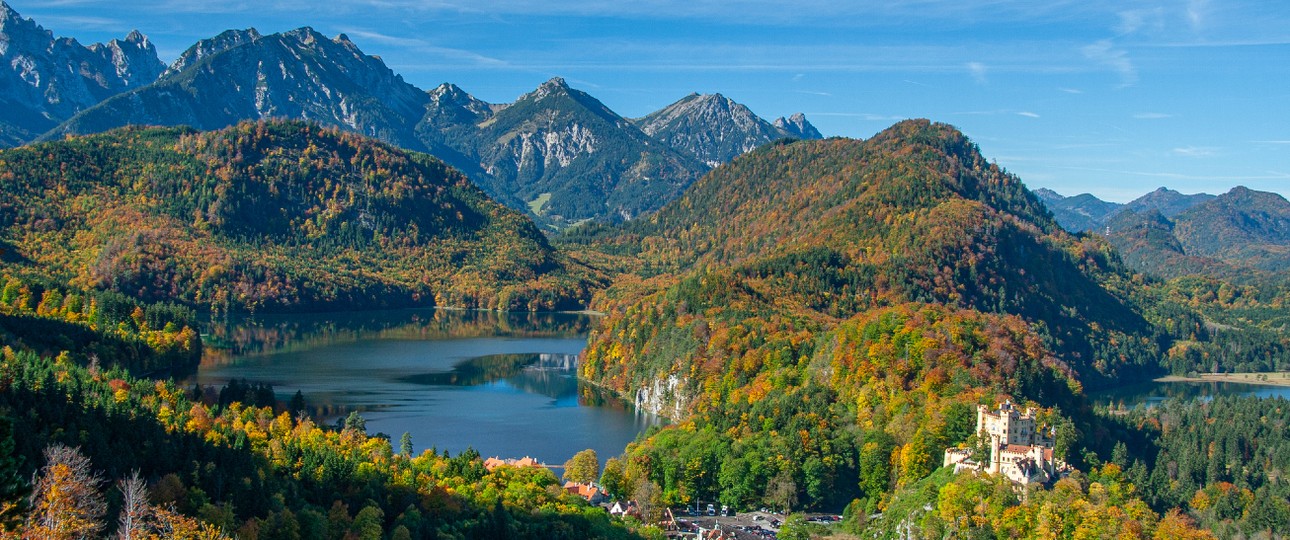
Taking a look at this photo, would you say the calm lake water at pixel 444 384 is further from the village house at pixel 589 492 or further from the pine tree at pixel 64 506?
the pine tree at pixel 64 506

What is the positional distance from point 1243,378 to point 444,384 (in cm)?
12388

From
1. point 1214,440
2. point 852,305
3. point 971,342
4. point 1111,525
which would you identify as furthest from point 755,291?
point 1111,525

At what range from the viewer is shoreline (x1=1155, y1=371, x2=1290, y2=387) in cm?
18325

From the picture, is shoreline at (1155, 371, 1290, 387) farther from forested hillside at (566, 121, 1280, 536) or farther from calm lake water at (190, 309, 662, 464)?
calm lake water at (190, 309, 662, 464)

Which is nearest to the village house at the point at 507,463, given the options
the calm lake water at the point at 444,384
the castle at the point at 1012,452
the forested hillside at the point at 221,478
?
the forested hillside at the point at 221,478

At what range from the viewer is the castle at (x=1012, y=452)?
75.9 m

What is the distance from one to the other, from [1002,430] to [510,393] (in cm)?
6707

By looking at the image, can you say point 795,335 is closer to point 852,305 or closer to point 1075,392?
point 1075,392

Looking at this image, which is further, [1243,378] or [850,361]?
[1243,378]

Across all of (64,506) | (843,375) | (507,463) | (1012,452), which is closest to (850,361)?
(843,375)

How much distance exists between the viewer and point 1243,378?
189750 millimetres

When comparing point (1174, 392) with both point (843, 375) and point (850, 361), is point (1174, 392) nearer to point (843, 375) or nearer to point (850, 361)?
point (850, 361)

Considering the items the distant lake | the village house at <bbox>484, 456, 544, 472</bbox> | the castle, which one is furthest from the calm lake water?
the distant lake

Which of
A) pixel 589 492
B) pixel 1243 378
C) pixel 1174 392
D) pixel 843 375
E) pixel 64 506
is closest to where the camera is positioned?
pixel 64 506
